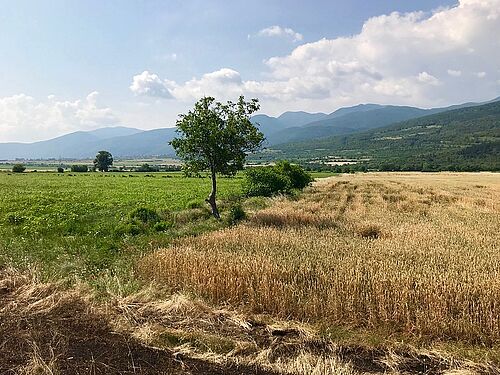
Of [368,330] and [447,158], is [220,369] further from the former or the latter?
[447,158]

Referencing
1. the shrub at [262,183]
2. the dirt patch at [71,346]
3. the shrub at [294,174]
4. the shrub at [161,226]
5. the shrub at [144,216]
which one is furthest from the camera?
the shrub at [294,174]

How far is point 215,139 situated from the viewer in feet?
71.5

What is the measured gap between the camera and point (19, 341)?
7.56 metres

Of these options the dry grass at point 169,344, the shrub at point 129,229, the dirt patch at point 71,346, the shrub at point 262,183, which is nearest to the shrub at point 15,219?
the shrub at point 129,229

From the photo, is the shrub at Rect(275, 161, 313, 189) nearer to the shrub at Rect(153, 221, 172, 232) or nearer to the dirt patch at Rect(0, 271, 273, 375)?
the shrub at Rect(153, 221, 172, 232)

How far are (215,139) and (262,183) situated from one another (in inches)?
682

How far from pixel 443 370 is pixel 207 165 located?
17478 mm

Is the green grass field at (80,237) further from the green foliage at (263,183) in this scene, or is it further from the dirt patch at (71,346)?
the green foliage at (263,183)

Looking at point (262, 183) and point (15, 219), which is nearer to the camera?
point (15, 219)

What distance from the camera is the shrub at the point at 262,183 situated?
126 ft

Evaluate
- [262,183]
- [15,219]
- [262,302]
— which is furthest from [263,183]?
[262,302]

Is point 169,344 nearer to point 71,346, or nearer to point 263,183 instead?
point 71,346

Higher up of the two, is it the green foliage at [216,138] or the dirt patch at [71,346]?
the green foliage at [216,138]

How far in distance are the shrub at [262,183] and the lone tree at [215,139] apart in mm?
15372
